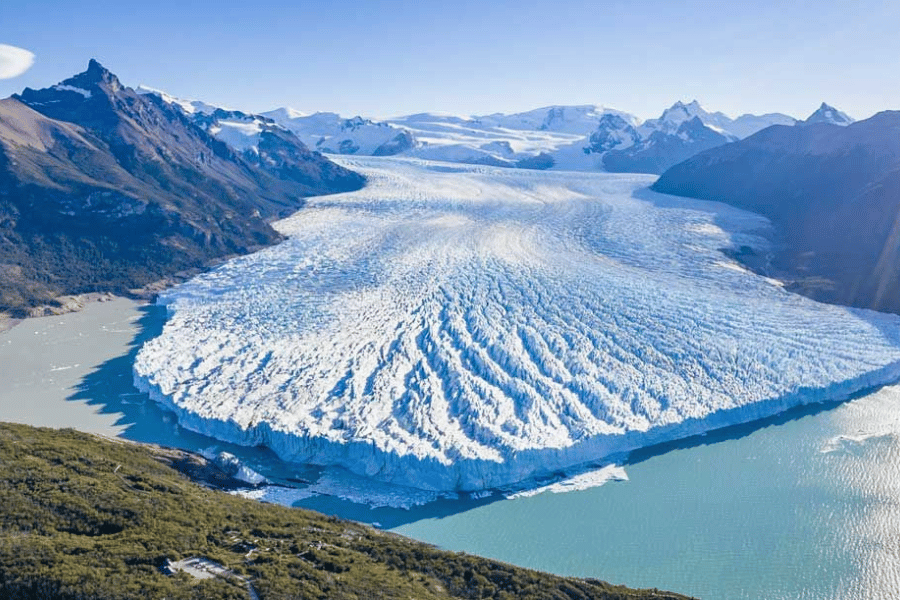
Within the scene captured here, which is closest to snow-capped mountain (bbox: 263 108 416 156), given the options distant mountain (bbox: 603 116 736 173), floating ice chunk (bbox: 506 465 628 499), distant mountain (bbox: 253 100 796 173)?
distant mountain (bbox: 253 100 796 173)

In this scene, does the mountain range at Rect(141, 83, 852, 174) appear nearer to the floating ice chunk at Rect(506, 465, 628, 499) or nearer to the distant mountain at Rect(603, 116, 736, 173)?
the distant mountain at Rect(603, 116, 736, 173)

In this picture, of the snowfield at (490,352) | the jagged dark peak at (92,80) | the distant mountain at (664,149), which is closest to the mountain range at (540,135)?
the distant mountain at (664,149)

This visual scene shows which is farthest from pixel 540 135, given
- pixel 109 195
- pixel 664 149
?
pixel 109 195

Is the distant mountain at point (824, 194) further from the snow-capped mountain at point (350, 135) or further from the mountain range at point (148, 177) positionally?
the snow-capped mountain at point (350, 135)

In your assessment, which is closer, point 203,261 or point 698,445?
→ point 698,445

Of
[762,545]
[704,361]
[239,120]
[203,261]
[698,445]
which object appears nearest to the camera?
[762,545]

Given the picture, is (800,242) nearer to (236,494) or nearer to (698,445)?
(698,445)

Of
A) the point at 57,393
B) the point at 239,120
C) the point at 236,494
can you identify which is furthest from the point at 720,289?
the point at 239,120
